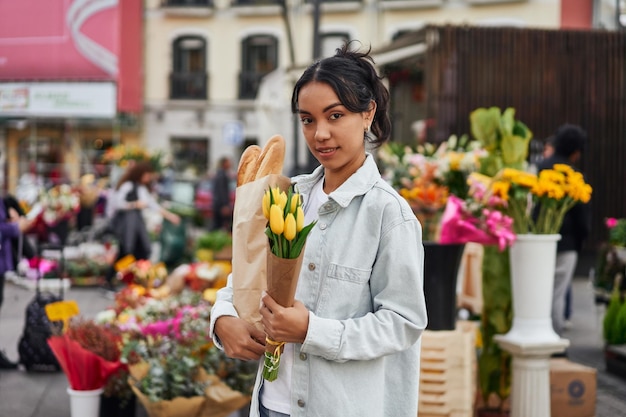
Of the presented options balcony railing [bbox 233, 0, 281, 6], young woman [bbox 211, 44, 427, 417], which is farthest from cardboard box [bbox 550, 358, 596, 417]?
balcony railing [bbox 233, 0, 281, 6]

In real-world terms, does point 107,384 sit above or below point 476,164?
below

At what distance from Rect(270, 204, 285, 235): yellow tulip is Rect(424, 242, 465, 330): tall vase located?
9.17ft

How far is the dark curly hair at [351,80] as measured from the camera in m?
2.10

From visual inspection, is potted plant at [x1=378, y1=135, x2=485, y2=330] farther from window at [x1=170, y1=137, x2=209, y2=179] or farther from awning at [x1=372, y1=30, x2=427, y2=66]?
window at [x1=170, y1=137, x2=209, y2=179]

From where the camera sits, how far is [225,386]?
15.0 ft

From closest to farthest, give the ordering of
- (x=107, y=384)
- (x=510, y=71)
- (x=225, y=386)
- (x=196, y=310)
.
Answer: (x=225, y=386) → (x=107, y=384) → (x=196, y=310) → (x=510, y=71)

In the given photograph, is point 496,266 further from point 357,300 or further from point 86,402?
point 357,300

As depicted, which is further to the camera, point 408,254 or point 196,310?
point 196,310

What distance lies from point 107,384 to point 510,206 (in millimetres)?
2479

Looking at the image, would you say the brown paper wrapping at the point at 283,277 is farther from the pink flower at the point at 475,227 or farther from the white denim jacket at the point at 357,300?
the pink flower at the point at 475,227

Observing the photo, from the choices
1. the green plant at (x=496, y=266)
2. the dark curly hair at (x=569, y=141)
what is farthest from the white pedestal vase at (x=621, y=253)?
the green plant at (x=496, y=266)

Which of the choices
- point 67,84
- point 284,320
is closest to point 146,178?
point 284,320

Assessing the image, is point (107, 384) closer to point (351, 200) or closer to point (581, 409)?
point (581, 409)

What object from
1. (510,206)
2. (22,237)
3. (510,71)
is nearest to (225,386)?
(510,206)
